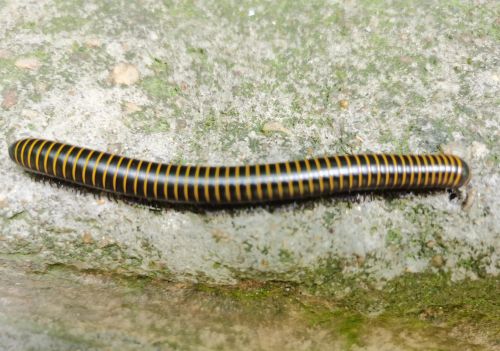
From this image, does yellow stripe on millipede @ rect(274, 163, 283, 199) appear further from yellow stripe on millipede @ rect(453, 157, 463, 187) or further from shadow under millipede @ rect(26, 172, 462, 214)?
yellow stripe on millipede @ rect(453, 157, 463, 187)

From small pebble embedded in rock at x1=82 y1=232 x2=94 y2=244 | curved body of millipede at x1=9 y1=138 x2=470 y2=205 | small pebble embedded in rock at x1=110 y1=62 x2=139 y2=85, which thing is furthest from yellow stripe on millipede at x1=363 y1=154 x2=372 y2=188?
small pebble embedded in rock at x1=82 y1=232 x2=94 y2=244

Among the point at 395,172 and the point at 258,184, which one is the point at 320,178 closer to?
the point at 258,184

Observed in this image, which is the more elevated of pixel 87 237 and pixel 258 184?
pixel 258 184

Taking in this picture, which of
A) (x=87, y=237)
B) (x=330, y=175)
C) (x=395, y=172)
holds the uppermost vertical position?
(x=395, y=172)

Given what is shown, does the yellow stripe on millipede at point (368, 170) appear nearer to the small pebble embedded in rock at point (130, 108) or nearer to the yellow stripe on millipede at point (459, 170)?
the yellow stripe on millipede at point (459, 170)

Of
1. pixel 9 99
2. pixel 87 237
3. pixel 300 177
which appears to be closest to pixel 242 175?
pixel 300 177

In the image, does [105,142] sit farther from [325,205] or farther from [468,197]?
[468,197]

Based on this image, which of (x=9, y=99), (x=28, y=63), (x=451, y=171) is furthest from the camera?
(x=28, y=63)

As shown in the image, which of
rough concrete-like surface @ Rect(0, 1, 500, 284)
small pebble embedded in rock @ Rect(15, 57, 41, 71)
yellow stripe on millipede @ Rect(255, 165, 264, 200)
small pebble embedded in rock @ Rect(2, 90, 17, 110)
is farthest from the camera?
small pebble embedded in rock @ Rect(15, 57, 41, 71)
